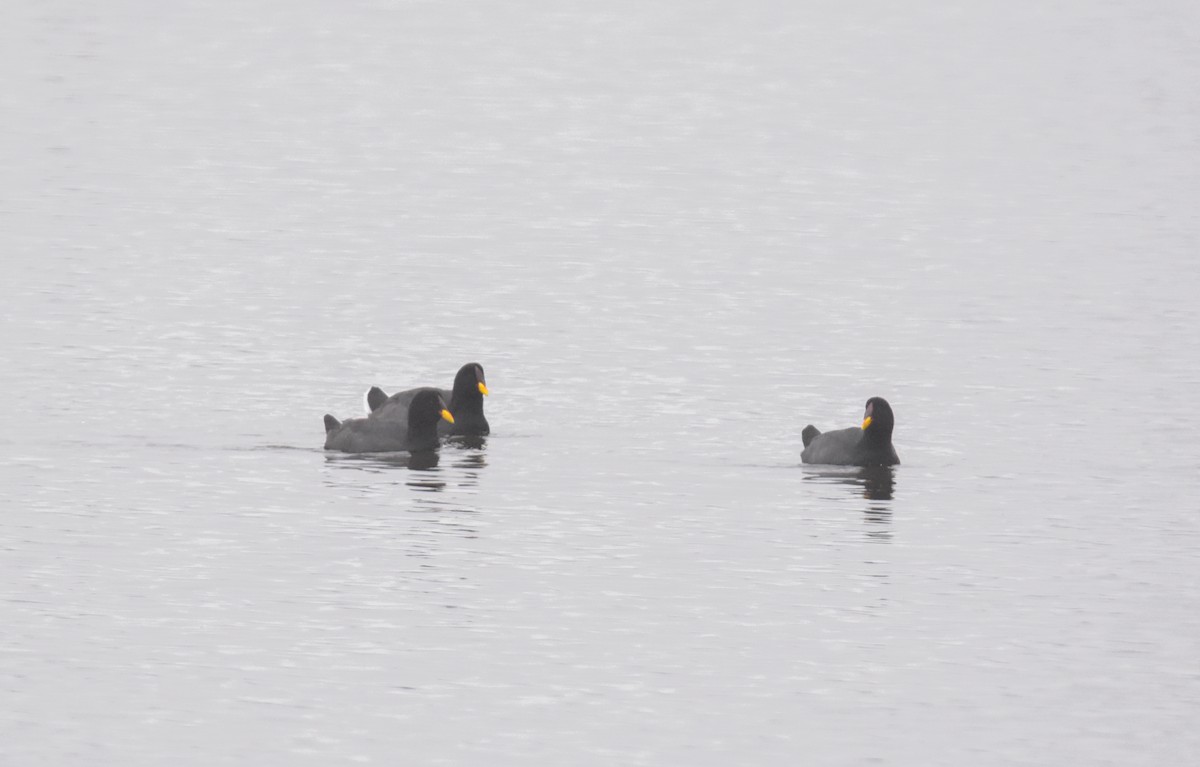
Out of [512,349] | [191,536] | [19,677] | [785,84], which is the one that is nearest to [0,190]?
[512,349]

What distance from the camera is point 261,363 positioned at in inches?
1390

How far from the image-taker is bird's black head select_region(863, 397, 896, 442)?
28.0 m

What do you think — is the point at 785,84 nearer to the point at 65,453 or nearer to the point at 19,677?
the point at 65,453

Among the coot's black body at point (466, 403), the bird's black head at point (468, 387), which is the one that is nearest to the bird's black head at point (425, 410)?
the coot's black body at point (466, 403)

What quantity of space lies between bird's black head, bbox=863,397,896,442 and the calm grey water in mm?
599

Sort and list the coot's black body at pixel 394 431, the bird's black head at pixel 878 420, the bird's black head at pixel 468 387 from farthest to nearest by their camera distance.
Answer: the bird's black head at pixel 468 387 < the coot's black body at pixel 394 431 < the bird's black head at pixel 878 420

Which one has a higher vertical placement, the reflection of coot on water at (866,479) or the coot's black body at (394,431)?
the coot's black body at (394,431)

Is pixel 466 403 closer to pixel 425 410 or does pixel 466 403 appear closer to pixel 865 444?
pixel 425 410

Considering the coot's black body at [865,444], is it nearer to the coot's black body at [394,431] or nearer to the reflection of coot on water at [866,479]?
the reflection of coot on water at [866,479]

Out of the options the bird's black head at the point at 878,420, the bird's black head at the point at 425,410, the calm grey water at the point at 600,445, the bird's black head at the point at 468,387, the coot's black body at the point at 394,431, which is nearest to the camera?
the calm grey water at the point at 600,445

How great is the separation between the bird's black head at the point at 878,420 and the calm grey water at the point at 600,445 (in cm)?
60

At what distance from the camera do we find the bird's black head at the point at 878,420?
28000 millimetres

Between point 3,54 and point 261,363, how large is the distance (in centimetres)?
6310

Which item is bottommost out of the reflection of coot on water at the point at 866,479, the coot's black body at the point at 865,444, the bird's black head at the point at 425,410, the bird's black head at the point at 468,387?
the reflection of coot on water at the point at 866,479
